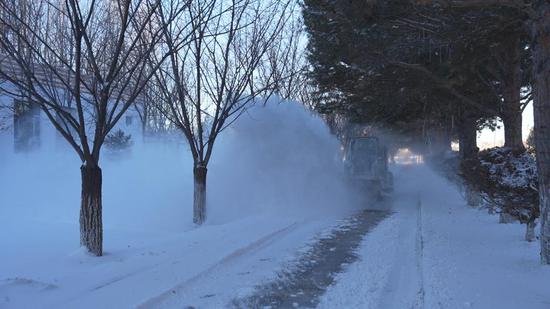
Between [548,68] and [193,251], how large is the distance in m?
6.00

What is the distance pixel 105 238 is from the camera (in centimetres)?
1101

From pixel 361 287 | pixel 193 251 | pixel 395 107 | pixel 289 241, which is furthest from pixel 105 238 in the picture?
pixel 395 107

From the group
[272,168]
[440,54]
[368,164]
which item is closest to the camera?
[440,54]

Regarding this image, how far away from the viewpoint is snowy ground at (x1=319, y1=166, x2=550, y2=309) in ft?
19.0

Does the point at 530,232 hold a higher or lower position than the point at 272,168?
lower

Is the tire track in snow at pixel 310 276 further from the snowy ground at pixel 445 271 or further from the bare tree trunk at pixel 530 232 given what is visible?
the bare tree trunk at pixel 530 232

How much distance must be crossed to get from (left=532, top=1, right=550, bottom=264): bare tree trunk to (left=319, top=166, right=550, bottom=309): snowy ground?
2.24ft

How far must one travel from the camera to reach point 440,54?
35.1 feet

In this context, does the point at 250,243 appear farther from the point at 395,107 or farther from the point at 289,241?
the point at 395,107

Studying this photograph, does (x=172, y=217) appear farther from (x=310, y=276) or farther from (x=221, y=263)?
(x=310, y=276)

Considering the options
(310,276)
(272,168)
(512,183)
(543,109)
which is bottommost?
(310,276)

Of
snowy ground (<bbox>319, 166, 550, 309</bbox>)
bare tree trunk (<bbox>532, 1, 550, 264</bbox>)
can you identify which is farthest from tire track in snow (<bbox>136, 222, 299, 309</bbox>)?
bare tree trunk (<bbox>532, 1, 550, 264</bbox>)

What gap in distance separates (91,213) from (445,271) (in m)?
5.59

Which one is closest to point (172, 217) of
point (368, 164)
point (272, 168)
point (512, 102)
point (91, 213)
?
point (272, 168)
